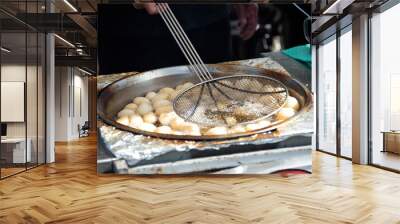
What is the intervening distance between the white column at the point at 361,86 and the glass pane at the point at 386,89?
128mm

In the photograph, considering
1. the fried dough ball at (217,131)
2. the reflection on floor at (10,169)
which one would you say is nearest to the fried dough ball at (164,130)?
the fried dough ball at (217,131)

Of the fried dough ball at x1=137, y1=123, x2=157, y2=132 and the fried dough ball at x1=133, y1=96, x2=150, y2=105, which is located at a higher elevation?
the fried dough ball at x1=133, y1=96, x2=150, y2=105

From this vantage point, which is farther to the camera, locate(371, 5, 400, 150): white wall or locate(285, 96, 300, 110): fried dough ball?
locate(371, 5, 400, 150): white wall

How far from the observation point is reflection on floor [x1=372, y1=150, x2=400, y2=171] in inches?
268

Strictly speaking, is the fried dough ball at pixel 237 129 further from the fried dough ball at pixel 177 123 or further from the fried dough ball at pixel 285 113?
the fried dough ball at pixel 177 123

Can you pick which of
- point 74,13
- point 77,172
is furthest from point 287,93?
point 74,13

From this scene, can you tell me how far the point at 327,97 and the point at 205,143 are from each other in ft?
17.0

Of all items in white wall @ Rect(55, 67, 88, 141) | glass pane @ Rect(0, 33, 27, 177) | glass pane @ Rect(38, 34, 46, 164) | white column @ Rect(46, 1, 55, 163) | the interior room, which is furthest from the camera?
white wall @ Rect(55, 67, 88, 141)

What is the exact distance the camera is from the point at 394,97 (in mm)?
6742

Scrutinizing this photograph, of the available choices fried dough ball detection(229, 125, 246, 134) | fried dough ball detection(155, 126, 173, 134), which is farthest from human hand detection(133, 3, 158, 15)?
fried dough ball detection(229, 125, 246, 134)

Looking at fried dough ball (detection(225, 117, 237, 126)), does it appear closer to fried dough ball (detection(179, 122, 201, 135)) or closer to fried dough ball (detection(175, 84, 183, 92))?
fried dough ball (detection(179, 122, 201, 135))

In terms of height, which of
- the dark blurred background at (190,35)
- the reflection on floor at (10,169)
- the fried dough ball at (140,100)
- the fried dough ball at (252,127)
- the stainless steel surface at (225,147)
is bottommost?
the reflection on floor at (10,169)

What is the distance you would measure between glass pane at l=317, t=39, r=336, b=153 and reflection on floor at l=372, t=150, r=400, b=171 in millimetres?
2049

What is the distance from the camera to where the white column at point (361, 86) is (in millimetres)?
7535
